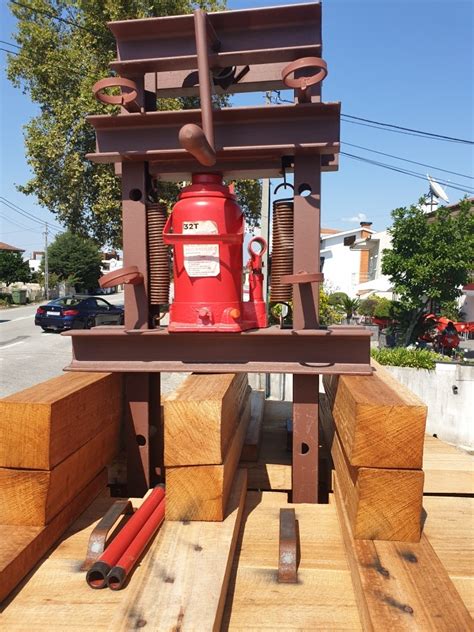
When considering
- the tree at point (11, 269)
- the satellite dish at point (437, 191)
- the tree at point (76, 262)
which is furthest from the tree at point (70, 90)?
the tree at point (76, 262)

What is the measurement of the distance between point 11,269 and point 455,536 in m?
49.4

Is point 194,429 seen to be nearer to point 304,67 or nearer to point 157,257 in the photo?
point 157,257

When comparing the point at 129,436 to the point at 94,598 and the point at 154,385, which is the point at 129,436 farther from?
the point at 94,598

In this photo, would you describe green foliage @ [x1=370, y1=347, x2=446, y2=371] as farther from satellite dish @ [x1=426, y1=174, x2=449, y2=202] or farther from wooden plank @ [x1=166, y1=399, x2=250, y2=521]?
satellite dish @ [x1=426, y1=174, x2=449, y2=202]

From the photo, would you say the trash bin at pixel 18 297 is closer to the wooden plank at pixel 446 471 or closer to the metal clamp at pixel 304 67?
the wooden plank at pixel 446 471

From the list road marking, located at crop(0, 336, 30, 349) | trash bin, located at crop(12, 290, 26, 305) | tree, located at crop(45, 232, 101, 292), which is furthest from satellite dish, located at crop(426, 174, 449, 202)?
tree, located at crop(45, 232, 101, 292)

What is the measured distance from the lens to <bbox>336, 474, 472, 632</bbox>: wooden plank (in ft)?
4.33

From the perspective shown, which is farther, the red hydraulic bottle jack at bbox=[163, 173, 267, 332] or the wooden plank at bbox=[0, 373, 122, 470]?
the red hydraulic bottle jack at bbox=[163, 173, 267, 332]

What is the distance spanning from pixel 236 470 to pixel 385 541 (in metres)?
0.77

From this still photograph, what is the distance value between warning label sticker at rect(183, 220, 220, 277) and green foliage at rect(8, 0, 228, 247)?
15.6 m

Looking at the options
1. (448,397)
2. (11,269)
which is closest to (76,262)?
(11,269)

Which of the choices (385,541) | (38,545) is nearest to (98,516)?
(38,545)

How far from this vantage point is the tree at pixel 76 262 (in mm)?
51375

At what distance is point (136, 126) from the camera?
2363mm
